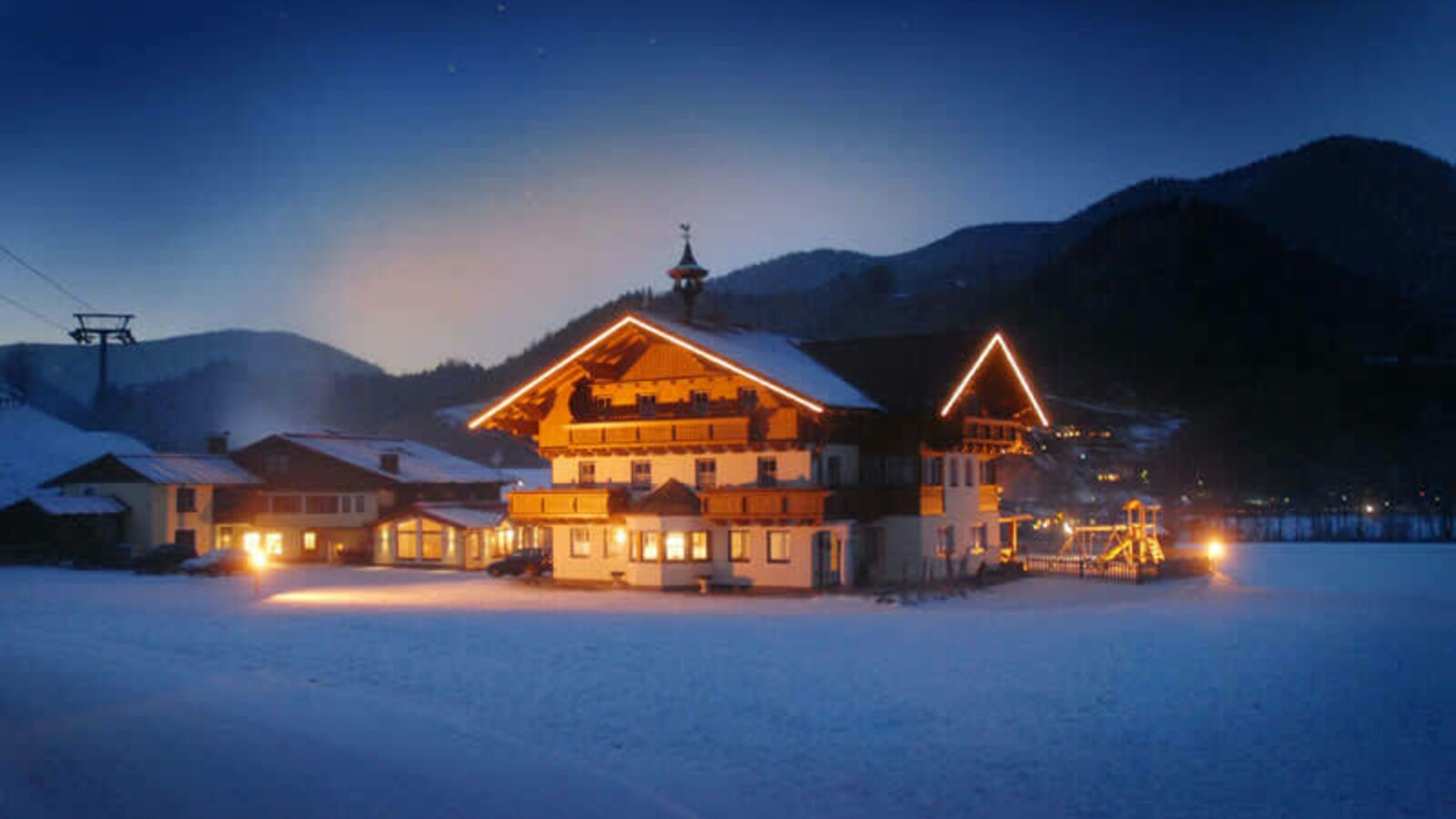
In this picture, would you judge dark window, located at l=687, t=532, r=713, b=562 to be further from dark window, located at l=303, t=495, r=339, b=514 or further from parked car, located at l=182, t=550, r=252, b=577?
dark window, located at l=303, t=495, r=339, b=514

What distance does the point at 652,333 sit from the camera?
42.7 meters

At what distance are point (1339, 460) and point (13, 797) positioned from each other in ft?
334

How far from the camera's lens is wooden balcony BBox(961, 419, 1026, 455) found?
45844 millimetres

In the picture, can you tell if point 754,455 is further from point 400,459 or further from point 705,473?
point 400,459

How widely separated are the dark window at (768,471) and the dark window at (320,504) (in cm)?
2893

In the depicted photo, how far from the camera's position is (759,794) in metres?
14.4

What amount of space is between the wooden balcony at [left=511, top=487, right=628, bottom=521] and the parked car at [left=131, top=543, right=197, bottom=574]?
59.9 feet

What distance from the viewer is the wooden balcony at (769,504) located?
3931 cm

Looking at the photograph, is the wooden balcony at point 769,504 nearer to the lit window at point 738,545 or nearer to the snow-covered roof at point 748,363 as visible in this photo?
the lit window at point 738,545

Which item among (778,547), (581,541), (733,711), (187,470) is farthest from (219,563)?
(733,711)

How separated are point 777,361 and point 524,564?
14.7 metres

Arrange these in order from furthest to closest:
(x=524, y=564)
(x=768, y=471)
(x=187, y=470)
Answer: (x=187, y=470) → (x=524, y=564) → (x=768, y=471)

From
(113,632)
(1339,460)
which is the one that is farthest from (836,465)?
(1339,460)

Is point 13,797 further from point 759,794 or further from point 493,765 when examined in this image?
point 759,794
